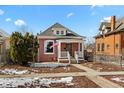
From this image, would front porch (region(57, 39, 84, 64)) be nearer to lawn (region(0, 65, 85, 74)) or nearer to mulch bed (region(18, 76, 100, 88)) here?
lawn (region(0, 65, 85, 74))

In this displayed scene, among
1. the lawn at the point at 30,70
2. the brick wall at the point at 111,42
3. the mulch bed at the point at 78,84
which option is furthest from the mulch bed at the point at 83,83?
the brick wall at the point at 111,42

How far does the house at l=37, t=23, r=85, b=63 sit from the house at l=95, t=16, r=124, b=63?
1.99m

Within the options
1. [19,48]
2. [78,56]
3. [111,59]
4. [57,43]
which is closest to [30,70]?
[19,48]

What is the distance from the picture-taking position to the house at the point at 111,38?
23998 millimetres

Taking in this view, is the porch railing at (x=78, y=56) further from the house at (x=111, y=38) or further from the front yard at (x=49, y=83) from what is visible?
the front yard at (x=49, y=83)

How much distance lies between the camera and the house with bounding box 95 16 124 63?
24.0m

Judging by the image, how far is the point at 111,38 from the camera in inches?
1042

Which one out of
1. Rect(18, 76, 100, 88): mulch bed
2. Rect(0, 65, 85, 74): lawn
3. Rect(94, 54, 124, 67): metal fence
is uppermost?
Rect(94, 54, 124, 67): metal fence

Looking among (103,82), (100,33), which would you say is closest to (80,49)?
(100,33)

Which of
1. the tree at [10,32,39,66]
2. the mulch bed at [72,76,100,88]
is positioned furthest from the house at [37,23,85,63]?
the mulch bed at [72,76,100,88]

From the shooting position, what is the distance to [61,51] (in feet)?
82.4

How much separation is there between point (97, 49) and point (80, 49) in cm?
702

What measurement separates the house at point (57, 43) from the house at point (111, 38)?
78.4 inches
